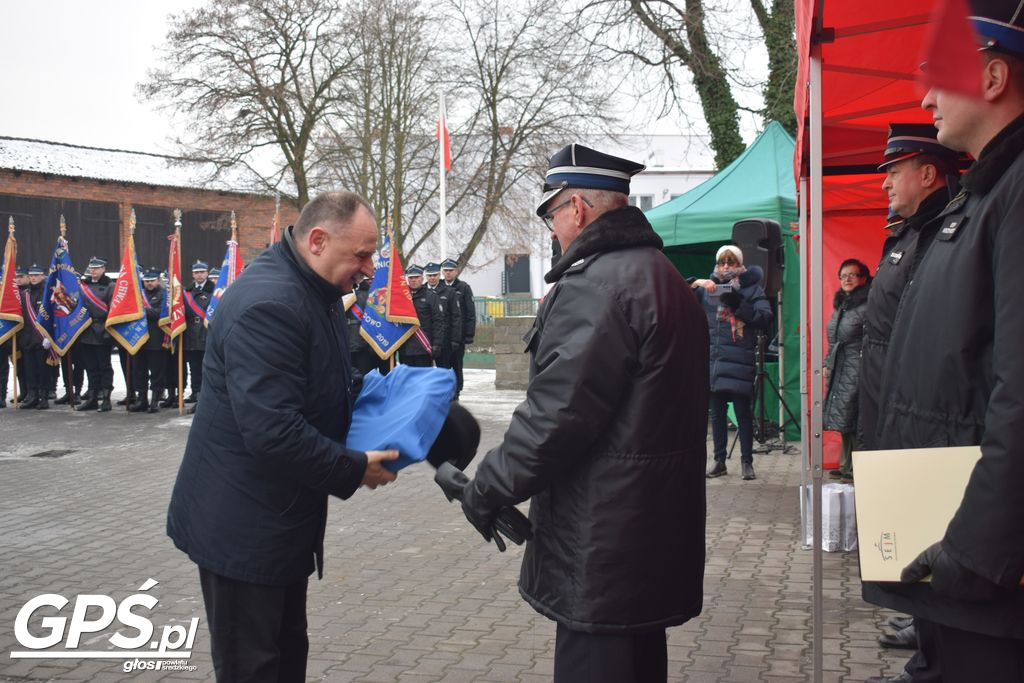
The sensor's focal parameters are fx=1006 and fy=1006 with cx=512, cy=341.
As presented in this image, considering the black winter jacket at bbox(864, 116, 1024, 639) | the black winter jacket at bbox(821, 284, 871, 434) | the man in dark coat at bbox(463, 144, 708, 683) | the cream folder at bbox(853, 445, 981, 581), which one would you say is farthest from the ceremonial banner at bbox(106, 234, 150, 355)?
the cream folder at bbox(853, 445, 981, 581)

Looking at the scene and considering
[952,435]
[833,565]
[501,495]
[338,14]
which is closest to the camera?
[952,435]

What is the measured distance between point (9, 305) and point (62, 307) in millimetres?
1252

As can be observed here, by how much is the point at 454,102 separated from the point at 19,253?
22.0 meters

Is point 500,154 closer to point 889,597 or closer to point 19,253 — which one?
point 19,253

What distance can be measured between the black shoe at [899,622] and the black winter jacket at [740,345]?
14.7 feet

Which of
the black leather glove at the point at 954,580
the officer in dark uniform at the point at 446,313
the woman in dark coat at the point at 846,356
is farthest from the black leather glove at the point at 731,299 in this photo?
the officer in dark uniform at the point at 446,313

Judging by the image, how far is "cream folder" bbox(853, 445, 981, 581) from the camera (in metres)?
2.30

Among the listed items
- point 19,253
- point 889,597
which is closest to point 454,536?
point 889,597

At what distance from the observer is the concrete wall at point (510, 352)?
2016 cm

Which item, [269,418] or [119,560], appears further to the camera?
[119,560]

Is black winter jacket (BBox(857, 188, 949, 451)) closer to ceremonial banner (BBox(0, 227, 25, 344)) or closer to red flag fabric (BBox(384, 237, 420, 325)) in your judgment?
red flag fabric (BBox(384, 237, 420, 325))

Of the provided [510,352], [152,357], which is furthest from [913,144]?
[510,352]

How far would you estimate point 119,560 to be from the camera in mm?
6941

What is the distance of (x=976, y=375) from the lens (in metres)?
2.34
